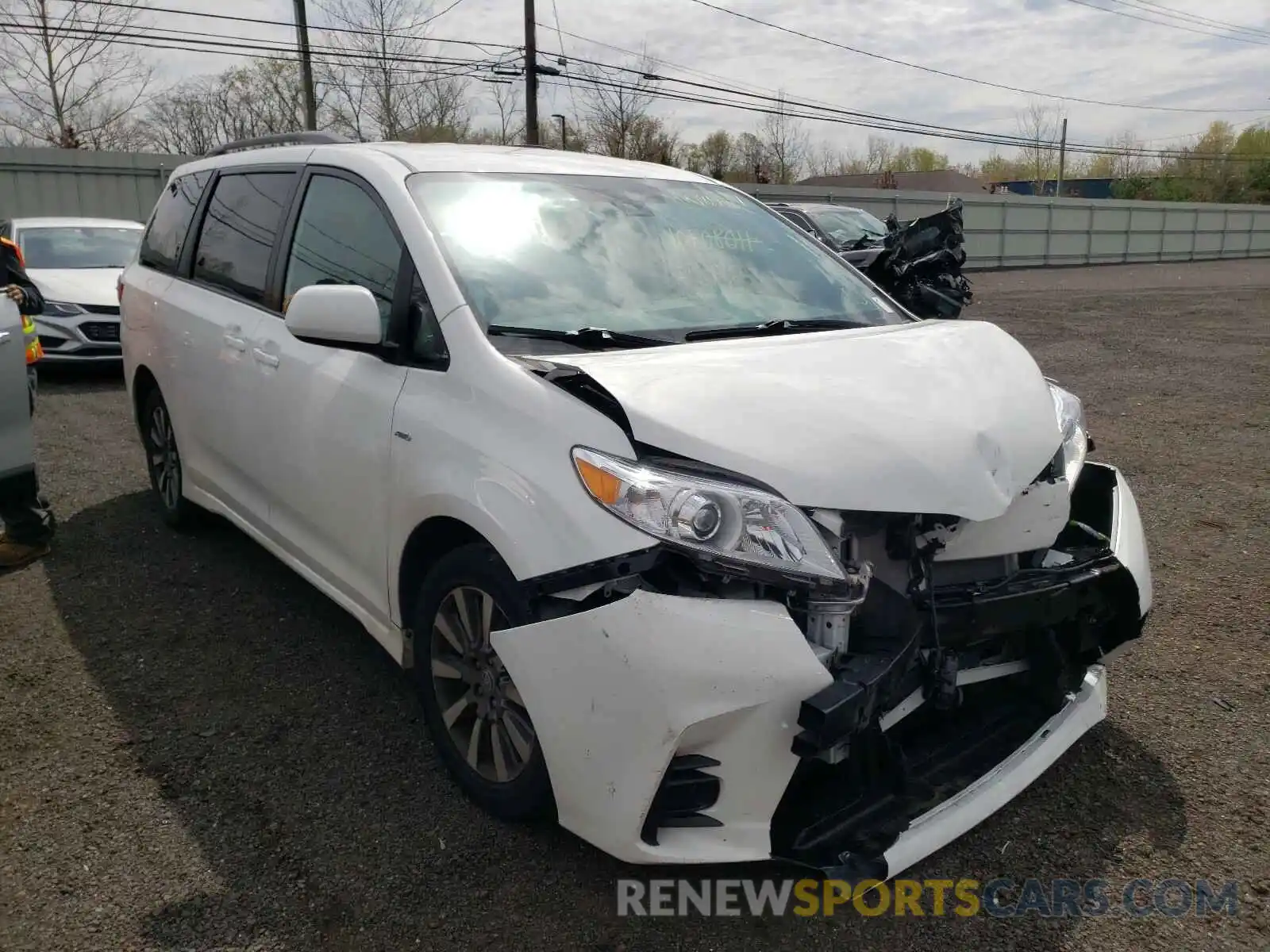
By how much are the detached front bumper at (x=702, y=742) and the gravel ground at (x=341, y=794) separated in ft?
0.93

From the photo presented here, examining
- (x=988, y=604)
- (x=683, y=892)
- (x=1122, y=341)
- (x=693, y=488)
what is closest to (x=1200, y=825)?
(x=988, y=604)

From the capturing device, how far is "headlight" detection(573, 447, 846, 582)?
218 cm

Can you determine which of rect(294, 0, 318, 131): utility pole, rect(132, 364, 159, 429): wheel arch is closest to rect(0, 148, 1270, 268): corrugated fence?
rect(294, 0, 318, 131): utility pole

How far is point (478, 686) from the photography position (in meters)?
2.71

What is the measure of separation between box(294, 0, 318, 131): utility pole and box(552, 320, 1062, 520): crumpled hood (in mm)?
24038

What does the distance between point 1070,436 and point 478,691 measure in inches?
78.9

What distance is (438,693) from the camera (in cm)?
288

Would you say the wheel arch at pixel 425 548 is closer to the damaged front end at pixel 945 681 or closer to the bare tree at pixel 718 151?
the damaged front end at pixel 945 681

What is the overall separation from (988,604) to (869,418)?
1.78 feet

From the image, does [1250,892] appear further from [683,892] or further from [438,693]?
[438,693]

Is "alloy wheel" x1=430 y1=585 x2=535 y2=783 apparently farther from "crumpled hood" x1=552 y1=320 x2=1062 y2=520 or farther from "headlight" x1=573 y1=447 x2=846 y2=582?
"crumpled hood" x1=552 y1=320 x2=1062 y2=520

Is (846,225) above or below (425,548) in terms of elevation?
above

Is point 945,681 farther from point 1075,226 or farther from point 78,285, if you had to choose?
point 1075,226

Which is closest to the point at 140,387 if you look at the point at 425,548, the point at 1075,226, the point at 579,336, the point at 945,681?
the point at 425,548
